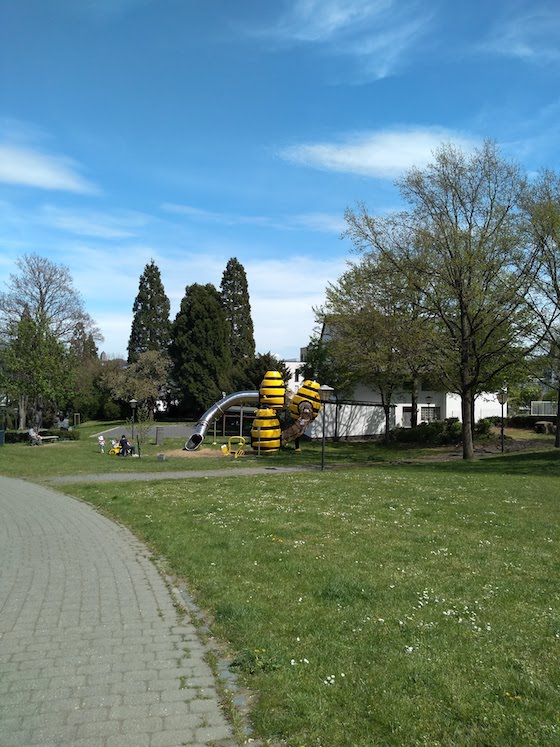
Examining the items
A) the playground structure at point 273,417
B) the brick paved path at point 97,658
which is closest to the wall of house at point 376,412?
the playground structure at point 273,417

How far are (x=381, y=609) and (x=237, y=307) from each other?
69.9m

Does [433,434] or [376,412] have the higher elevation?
[376,412]

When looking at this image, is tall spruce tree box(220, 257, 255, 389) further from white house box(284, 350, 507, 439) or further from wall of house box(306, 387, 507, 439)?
wall of house box(306, 387, 507, 439)

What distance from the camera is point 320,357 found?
47062 millimetres

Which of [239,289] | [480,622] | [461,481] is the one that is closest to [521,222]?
[461,481]

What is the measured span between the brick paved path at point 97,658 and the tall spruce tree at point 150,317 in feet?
223

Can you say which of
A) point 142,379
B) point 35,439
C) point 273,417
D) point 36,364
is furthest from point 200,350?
point 273,417

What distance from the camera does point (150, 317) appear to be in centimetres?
7581

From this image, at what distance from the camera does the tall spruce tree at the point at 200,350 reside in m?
65.6

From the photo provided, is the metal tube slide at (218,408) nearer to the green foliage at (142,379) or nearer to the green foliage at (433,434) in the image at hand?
the green foliage at (433,434)

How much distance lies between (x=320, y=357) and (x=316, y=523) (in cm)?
3722

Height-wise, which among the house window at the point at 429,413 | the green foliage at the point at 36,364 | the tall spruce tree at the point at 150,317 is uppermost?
the tall spruce tree at the point at 150,317

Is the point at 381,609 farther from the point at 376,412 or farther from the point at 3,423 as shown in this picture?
the point at 3,423

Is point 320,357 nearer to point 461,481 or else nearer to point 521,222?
point 521,222
